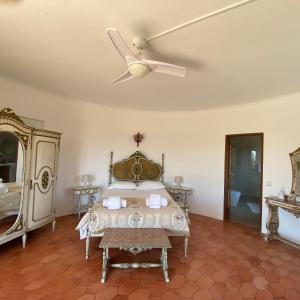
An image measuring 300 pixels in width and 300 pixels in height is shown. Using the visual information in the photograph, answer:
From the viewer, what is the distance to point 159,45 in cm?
214

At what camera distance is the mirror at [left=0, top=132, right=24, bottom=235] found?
2709 millimetres

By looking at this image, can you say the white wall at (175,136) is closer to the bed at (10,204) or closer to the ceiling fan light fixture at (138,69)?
the bed at (10,204)

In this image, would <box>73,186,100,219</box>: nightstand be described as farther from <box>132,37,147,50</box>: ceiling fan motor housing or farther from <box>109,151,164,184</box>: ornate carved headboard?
<box>132,37,147,50</box>: ceiling fan motor housing

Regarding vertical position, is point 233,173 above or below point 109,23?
below

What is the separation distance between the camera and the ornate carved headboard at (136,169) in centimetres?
504

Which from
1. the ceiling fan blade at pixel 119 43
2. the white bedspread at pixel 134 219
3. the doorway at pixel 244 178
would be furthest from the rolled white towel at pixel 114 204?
the doorway at pixel 244 178

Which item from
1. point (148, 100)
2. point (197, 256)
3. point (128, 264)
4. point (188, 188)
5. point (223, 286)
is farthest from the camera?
point (188, 188)

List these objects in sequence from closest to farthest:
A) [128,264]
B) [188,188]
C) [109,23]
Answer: [109,23]
[128,264]
[188,188]

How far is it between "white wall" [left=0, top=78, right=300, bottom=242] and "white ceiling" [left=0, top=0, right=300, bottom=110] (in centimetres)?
51

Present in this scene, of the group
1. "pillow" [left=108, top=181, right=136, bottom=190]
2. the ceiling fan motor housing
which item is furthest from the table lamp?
the ceiling fan motor housing

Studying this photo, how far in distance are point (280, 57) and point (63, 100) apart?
399 centimetres

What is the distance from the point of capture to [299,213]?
300 centimetres

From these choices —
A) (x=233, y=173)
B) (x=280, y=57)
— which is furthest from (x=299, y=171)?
(x=280, y=57)

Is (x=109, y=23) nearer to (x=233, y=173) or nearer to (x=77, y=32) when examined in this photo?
(x=77, y=32)
